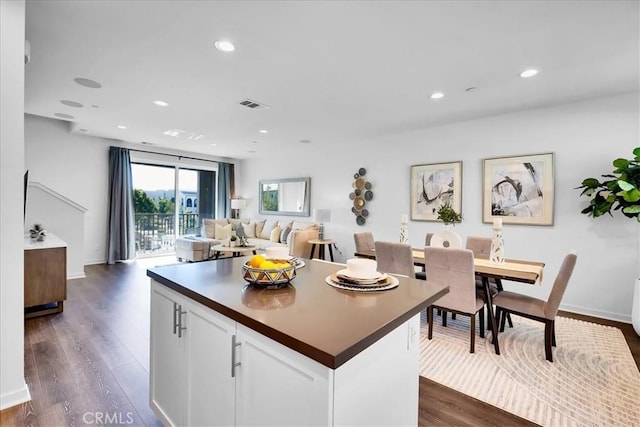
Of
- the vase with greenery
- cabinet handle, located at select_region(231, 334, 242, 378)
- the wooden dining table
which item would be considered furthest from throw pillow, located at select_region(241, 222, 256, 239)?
cabinet handle, located at select_region(231, 334, 242, 378)

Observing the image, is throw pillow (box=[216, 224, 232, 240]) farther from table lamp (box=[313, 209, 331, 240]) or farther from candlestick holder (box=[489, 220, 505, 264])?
candlestick holder (box=[489, 220, 505, 264])

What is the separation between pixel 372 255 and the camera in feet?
11.8

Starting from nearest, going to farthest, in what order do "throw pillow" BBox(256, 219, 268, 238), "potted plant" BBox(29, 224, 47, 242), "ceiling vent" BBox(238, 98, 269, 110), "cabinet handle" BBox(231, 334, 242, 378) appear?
"cabinet handle" BBox(231, 334, 242, 378)
"potted plant" BBox(29, 224, 47, 242)
"ceiling vent" BBox(238, 98, 269, 110)
"throw pillow" BBox(256, 219, 268, 238)

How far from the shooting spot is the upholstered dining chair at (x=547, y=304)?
2.38 meters

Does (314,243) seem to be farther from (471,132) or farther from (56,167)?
(56,167)

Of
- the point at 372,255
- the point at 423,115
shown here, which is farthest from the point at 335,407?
the point at 423,115

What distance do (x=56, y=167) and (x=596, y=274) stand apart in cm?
865

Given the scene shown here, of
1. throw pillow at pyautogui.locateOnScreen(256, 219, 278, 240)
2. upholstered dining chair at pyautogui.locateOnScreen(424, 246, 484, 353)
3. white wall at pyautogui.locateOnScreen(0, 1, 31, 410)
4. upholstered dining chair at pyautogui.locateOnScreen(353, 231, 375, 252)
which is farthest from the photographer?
throw pillow at pyautogui.locateOnScreen(256, 219, 278, 240)

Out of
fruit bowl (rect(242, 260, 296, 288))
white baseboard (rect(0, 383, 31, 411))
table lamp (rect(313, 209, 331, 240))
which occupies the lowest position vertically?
white baseboard (rect(0, 383, 31, 411))

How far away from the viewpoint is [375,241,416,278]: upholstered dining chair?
Result: 299 centimetres

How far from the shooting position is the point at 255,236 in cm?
729

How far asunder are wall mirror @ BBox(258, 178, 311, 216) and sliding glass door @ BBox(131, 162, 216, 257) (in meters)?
1.54

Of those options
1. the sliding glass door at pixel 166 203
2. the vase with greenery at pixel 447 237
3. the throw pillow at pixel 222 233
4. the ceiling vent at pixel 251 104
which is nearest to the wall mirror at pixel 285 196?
the throw pillow at pixel 222 233


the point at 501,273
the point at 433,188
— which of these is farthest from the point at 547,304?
the point at 433,188
